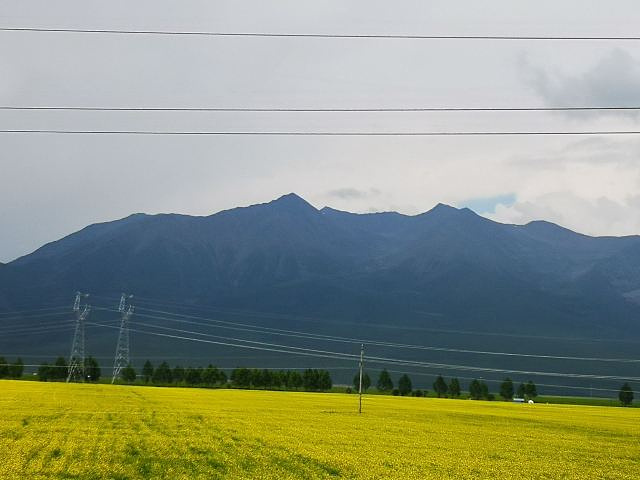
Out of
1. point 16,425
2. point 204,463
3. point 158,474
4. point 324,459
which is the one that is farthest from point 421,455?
point 16,425

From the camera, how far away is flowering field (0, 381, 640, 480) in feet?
115

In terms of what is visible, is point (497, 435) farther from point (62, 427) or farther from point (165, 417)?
point (62, 427)

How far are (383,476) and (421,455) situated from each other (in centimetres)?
974

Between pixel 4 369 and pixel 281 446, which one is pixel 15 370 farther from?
pixel 281 446

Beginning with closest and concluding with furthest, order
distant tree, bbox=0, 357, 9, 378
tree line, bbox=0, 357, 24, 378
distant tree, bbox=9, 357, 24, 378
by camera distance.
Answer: distant tree, bbox=0, 357, 9, 378
tree line, bbox=0, 357, 24, 378
distant tree, bbox=9, 357, 24, 378

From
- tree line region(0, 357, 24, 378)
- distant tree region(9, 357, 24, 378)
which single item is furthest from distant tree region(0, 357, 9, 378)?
distant tree region(9, 357, 24, 378)

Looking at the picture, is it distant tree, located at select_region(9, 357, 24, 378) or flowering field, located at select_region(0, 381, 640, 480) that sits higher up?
flowering field, located at select_region(0, 381, 640, 480)

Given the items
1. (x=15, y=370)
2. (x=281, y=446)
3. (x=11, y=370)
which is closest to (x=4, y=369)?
(x=11, y=370)

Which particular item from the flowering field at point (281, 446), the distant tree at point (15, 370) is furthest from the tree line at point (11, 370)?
the flowering field at point (281, 446)

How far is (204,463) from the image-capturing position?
3638 centimetres

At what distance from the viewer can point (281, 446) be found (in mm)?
45656

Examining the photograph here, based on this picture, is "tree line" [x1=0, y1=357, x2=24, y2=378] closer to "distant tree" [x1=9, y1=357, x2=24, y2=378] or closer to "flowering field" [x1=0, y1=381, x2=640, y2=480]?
"distant tree" [x1=9, y1=357, x2=24, y2=378]

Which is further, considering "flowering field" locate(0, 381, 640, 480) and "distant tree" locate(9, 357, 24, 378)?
"distant tree" locate(9, 357, 24, 378)

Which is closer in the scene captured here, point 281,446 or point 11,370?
point 281,446
